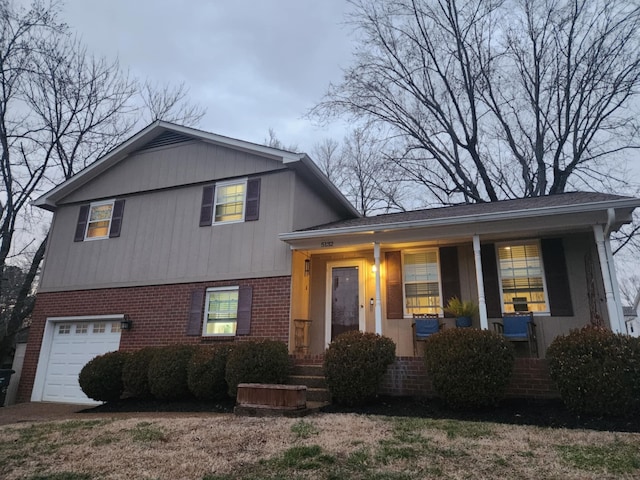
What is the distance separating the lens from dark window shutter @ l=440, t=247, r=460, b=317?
8852mm

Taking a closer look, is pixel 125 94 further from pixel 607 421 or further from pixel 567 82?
pixel 607 421

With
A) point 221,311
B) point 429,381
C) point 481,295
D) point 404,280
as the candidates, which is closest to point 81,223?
point 221,311

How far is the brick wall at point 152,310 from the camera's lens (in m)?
8.94

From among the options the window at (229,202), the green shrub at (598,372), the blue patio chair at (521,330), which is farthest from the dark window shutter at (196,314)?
the green shrub at (598,372)

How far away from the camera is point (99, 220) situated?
11.7 metres

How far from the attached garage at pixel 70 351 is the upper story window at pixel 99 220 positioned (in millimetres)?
2226

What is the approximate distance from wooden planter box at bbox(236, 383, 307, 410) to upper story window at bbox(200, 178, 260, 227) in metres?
4.41

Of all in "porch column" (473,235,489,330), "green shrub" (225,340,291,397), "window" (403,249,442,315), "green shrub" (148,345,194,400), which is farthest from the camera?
"window" (403,249,442,315)

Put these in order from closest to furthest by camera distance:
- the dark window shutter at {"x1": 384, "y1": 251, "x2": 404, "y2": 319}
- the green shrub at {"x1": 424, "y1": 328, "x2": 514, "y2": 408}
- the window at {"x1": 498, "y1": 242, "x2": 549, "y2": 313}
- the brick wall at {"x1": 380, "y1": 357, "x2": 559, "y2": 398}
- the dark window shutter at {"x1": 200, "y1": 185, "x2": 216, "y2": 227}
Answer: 1. the green shrub at {"x1": 424, "y1": 328, "x2": 514, "y2": 408}
2. the brick wall at {"x1": 380, "y1": 357, "x2": 559, "y2": 398}
3. the window at {"x1": 498, "y1": 242, "x2": 549, "y2": 313}
4. the dark window shutter at {"x1": 384, "y1": 251, "x2": 404, "y2": 319}
5. the dark window shutter at {"x1": 200, "y1": 185, "x2": 216, "y2": 227}

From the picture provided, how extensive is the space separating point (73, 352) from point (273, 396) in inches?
281

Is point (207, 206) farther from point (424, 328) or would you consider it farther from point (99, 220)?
point (424, 328)

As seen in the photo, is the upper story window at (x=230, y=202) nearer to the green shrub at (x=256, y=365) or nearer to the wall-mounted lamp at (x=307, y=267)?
the wall-mounted lamp at (x=307, y=267)

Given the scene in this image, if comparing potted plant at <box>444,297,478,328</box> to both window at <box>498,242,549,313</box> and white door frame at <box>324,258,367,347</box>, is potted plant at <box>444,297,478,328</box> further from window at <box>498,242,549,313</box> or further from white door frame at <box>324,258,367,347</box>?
white door frame at <box>324,258,367,347</box>

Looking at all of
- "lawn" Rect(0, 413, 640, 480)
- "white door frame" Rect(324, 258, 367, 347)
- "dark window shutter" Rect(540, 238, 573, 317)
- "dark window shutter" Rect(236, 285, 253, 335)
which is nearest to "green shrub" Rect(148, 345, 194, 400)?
"dark window shutter" Rect(236, 285, 253, 335)
